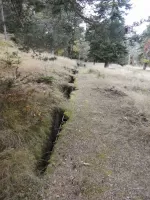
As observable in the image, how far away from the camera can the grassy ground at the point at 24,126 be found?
361 cm

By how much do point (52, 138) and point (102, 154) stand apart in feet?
4.15

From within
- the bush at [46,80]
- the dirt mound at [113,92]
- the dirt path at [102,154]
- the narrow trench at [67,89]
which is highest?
the bush at [46,80]

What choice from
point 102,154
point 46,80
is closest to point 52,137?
point 102,154

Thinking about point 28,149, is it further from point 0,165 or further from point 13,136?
point 0,165

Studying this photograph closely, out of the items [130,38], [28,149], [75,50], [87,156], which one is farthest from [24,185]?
[75,50]

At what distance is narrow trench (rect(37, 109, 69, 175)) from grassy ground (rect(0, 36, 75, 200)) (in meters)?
0.11

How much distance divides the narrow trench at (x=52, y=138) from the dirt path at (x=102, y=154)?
14 centimetres

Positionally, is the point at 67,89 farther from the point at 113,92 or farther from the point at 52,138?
the point at 52,138

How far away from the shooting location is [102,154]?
4840 mm

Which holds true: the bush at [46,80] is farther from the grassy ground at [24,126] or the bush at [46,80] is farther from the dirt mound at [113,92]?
the dirt mound at [113,92]

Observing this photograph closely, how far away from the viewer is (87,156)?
472 cm

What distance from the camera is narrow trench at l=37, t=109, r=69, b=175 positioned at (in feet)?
14.1

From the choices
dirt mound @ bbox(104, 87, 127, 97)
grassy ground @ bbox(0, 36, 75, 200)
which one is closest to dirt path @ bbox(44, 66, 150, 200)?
grassy ground @ bbox(0, 36, 75, 200)

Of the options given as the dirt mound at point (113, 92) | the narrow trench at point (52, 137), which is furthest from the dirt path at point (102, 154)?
the dirt mound at point (113, 92)
